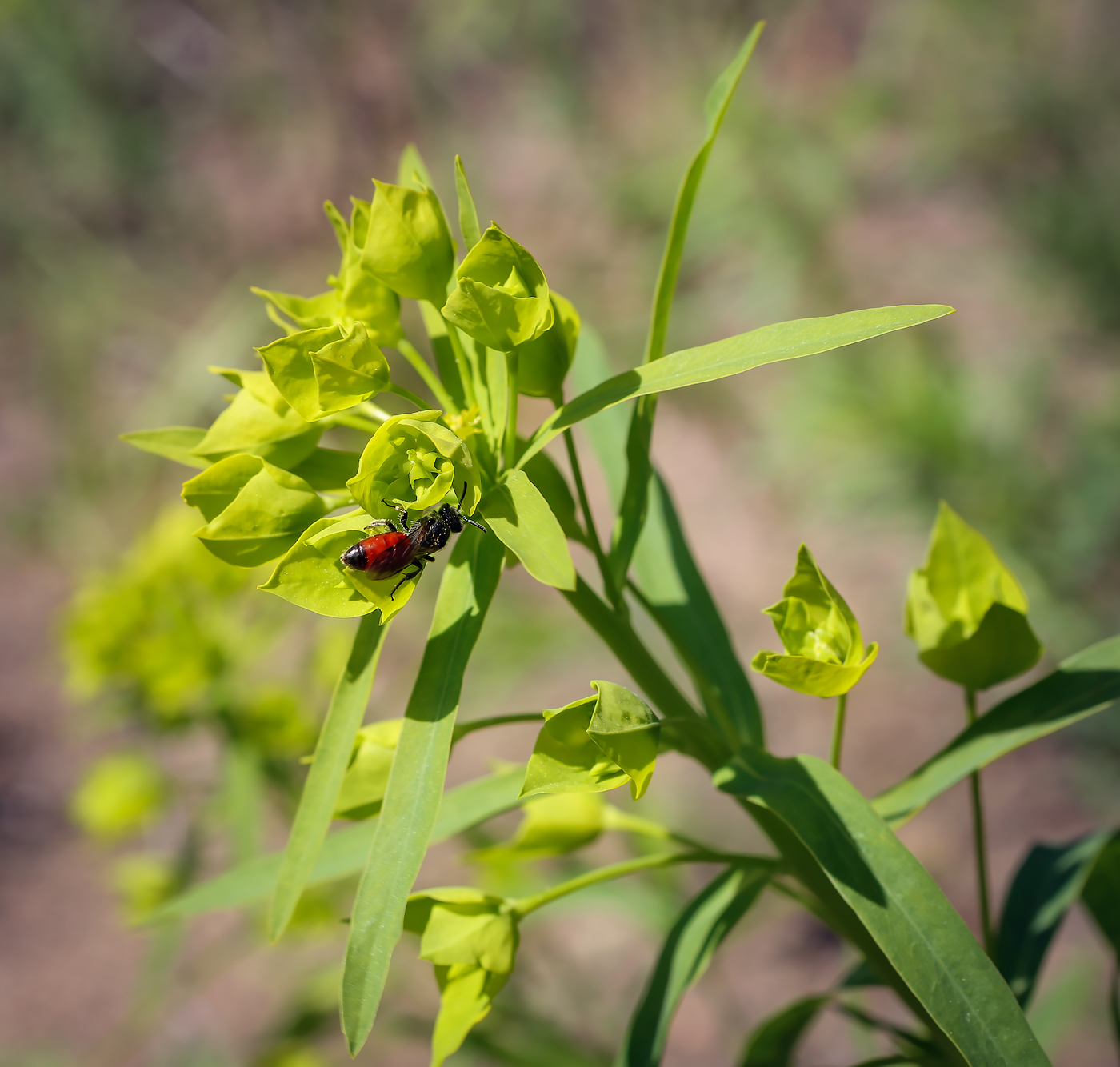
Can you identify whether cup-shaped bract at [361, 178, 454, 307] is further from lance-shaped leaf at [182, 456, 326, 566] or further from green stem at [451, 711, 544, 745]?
green stem at [451, 711, 544, 745]

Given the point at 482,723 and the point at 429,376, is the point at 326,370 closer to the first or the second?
the point at 429,376

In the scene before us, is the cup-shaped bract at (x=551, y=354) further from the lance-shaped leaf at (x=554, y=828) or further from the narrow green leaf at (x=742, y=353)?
the lance-shaped leaf at (x=554, y=828)

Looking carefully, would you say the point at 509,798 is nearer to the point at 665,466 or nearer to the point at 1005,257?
the point at 665,466

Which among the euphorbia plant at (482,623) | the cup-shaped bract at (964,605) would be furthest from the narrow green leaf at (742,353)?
the cup-shaped bract at (964,605)

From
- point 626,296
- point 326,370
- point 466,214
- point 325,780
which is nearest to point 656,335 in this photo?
point 466,214

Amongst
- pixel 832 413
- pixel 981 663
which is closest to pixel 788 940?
pixel 832 413

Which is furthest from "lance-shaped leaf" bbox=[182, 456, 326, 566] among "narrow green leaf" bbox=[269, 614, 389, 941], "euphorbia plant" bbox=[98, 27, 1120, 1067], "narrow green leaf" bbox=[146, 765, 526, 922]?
"narrow green leaf" bbox=[146, 765, 526, 922]

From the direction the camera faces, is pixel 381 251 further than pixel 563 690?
No
